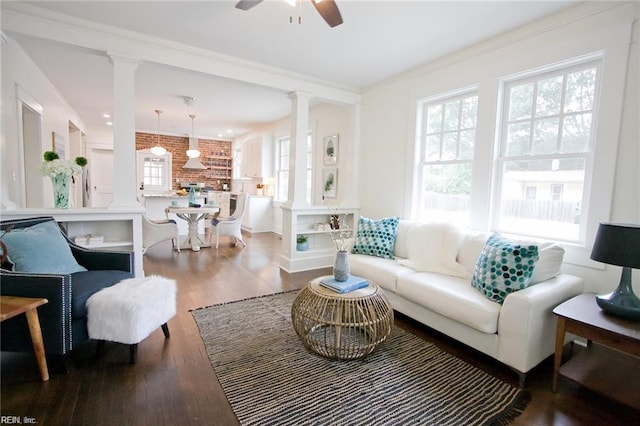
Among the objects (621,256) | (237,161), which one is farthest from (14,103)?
(237,161)

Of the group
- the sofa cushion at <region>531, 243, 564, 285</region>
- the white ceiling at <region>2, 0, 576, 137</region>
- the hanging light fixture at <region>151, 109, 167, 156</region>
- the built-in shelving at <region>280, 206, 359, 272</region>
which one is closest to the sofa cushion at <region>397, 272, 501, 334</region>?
the sofa cushion at <region>531, 243, 564, 285</region>

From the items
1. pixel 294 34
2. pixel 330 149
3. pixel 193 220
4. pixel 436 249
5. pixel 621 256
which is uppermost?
pixel 294 34

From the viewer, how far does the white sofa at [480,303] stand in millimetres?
1970

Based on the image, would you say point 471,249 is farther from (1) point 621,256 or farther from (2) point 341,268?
(2) point 341,268

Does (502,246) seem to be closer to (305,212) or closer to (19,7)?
(305,212)

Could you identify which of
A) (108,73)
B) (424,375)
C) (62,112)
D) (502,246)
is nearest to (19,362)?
(424,375)

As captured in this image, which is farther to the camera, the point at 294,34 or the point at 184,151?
the point at 184,151

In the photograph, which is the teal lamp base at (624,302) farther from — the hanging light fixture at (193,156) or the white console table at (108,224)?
the hanging light fixture at (193,156)

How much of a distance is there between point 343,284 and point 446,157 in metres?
2.23

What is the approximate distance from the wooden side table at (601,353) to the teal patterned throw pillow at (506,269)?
0.27 metres

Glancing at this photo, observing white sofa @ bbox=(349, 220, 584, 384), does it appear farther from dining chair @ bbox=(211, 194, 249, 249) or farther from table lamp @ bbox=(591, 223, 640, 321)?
dining chair @ bbox=(211, 194, 249, 249)

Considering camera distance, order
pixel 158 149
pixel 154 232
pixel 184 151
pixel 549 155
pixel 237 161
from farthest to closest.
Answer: pixel 237 161
pixel 184 151
pixel 158 149
pixel 154 232
pixel 549 155

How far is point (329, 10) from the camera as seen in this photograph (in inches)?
85.0

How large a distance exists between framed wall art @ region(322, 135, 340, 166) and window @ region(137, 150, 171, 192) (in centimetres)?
567
